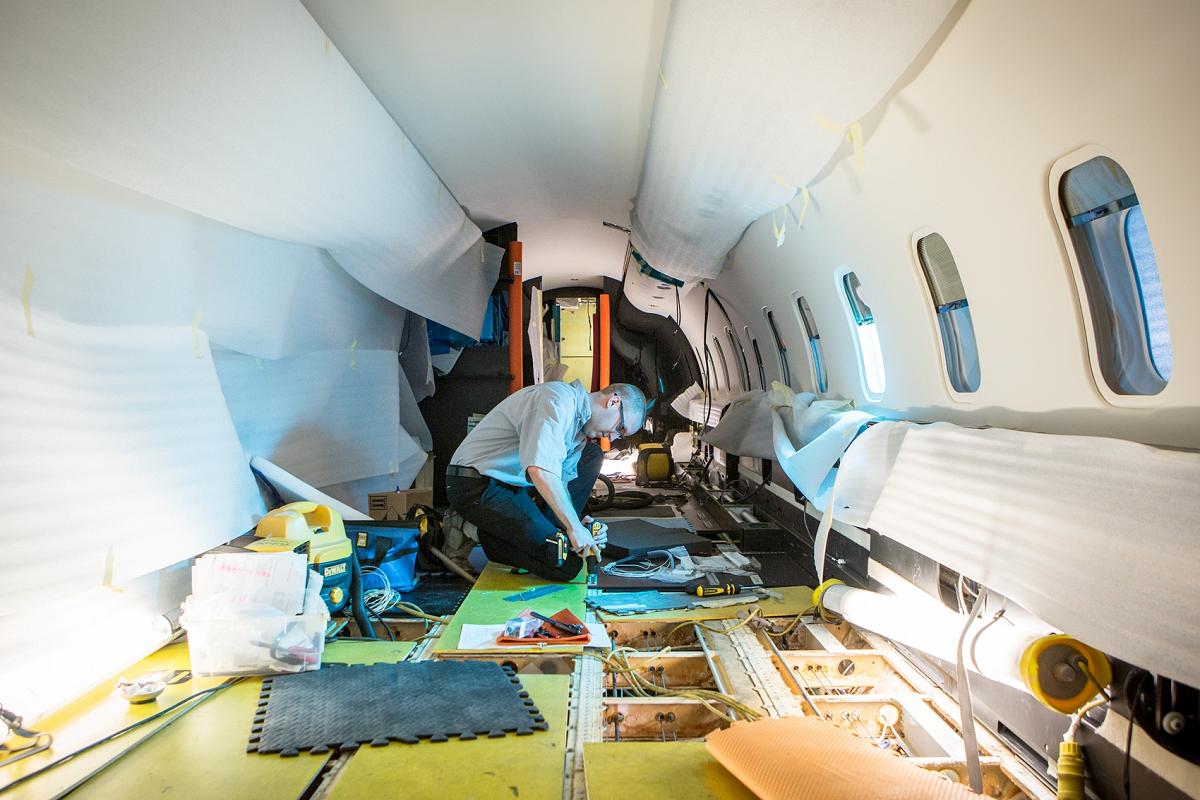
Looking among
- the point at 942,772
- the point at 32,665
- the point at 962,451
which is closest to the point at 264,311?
the point at 32,665

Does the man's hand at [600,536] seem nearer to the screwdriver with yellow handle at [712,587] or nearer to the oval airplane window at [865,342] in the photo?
the screwdriver with yellow handle at [712,587]

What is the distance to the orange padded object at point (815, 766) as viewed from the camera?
160cm

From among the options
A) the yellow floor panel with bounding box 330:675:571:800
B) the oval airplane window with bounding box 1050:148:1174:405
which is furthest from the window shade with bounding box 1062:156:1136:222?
the yellow floor panel with bounding box 330:675:571:800

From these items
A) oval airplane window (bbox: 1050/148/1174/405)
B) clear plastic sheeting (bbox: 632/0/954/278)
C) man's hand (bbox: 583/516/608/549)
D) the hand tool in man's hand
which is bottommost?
the hand tool in man's hand

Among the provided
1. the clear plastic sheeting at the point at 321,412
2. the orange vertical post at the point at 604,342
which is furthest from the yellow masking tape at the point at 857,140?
the orange vertical post at the point at 604,342

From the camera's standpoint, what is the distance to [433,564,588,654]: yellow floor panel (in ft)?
10.0

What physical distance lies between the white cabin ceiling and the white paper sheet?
2.51 metres

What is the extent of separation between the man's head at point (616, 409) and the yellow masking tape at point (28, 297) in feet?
8.87

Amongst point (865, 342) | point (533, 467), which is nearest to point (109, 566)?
point (533, 467)

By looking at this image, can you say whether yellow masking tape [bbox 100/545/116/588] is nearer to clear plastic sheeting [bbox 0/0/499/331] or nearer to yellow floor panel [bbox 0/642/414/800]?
yellow floor panel [bbox 0/642/414/800]

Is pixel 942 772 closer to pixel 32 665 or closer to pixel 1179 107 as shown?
pixel 1179 107

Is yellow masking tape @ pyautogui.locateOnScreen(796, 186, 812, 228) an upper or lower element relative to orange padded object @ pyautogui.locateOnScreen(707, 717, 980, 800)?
upper

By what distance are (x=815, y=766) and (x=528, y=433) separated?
2515 millimetres

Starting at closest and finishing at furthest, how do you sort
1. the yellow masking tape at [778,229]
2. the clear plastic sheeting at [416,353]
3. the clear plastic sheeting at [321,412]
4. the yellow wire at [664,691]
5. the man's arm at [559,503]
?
the yellow wire at [664,691], the yellow masking tape at [778,229], the clear plastic sheeting at [321,412], the man's arm at [559,503], the clear plastic sheeting at [416,353]
